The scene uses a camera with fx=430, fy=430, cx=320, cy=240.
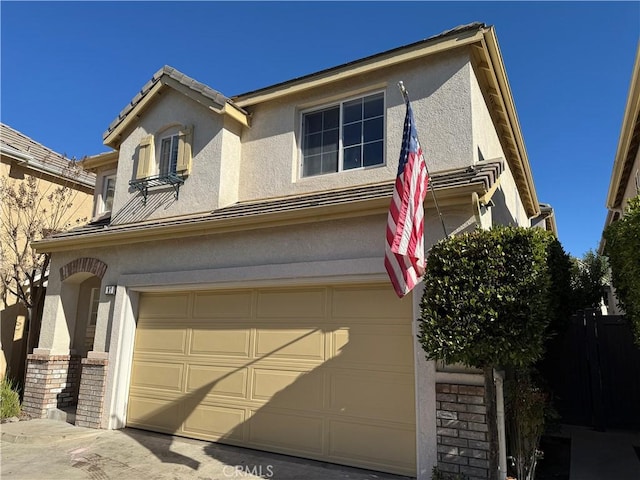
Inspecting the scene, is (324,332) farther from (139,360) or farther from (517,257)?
(139,360)

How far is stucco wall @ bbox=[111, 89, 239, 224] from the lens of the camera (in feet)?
28.6

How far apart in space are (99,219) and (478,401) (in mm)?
9643

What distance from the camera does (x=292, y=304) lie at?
7.08m

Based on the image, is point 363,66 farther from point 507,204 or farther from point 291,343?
point 291,343

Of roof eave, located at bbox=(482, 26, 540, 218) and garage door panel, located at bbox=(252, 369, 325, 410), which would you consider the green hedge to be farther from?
roof eave, located at bbox=(482, 26, 540, 218)

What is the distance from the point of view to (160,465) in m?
6.30

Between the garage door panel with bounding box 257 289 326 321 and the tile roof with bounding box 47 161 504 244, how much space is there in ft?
4.45

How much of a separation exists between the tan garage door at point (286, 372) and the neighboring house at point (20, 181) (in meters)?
5.02

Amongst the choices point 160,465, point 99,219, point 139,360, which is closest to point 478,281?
point 160,465

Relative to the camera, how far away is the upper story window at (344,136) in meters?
7.79

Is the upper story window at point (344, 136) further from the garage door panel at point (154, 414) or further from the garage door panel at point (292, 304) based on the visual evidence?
the garage door panel at point (154, 414)

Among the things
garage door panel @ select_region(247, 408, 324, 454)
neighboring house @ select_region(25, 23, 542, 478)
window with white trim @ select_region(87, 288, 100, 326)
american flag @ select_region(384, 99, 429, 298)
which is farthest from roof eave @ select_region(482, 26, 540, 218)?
window with white trim @ select_region(87, 288, 100, 326)

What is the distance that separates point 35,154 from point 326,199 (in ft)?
36.2

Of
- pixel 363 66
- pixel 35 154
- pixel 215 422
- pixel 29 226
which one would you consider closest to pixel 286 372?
pixel 215 422
